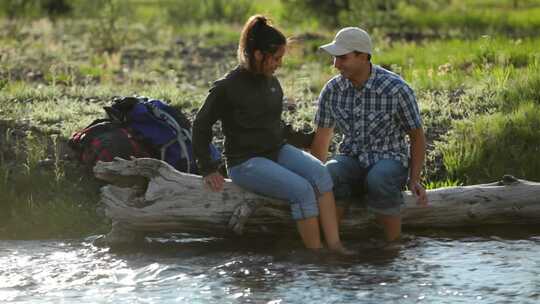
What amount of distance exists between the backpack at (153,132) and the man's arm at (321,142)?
2.92 feet

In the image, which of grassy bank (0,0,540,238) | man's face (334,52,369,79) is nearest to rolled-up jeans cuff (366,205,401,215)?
man's face (334,52,369,79)

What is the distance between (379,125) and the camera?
8219mm

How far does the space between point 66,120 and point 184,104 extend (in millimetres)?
1530

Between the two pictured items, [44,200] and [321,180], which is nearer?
[321,180]

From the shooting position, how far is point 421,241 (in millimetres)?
8617

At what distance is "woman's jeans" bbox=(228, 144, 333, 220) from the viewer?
313 inches

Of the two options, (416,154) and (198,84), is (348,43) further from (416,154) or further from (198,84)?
(198,84)

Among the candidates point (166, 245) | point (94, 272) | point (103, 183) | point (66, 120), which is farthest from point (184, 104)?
point (94, 272)

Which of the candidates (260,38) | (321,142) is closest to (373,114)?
(321,142)

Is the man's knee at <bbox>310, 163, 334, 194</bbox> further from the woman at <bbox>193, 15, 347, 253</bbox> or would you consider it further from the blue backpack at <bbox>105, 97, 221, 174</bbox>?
the blue backpack at <bbox>105, 97, 221, 174</bbox>

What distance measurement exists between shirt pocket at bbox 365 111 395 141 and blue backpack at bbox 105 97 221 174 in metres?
1.38

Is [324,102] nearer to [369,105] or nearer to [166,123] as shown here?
[369,105]

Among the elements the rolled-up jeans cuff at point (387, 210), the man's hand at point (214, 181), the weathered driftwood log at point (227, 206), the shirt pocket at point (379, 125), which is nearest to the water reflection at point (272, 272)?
the weathered driftwood log at point (227, 206)

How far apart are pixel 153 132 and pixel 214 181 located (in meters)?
1.14
